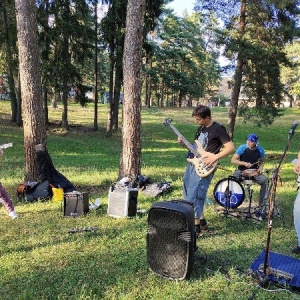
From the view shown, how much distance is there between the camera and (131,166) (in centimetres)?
769

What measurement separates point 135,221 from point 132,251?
118cm

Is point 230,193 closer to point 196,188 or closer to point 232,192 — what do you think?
point 232,192

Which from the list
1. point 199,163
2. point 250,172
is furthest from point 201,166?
point 250,172

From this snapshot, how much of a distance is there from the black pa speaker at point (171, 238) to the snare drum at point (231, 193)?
2.68 m

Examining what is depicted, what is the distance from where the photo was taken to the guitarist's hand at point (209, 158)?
4.59 meters

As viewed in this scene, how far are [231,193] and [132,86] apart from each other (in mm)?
3036

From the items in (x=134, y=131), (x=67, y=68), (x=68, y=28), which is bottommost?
(x=134, y=131)

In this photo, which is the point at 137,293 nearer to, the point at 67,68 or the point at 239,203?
the point at 239,203

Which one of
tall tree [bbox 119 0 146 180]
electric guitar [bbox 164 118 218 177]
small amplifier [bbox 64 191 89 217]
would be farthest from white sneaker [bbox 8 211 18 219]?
electric guitar [bbox 164 118 218 177]

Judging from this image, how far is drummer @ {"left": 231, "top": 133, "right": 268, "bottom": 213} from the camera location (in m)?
6.37

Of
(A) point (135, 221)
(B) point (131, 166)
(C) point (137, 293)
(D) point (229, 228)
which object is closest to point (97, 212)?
(A) point (135, 221)

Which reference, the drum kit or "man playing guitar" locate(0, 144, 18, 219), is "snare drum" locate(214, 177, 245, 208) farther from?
"man playing guitar" locate(0, 144, 18, 219)

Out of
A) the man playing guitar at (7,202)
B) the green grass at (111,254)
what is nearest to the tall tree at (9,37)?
the green grass at (111,254)

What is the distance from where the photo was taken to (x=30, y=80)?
7.20 m
